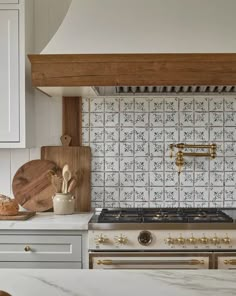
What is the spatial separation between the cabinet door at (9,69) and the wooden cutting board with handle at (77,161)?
0.42 metres

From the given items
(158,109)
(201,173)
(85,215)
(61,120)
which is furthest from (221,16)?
(85,215)

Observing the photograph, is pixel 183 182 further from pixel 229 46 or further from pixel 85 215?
pixel 229 46

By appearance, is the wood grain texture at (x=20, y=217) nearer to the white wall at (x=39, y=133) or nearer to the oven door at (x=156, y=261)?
the white wall at (x=39, y=133)

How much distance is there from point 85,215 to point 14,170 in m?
0.62

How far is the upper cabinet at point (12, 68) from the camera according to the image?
271cm

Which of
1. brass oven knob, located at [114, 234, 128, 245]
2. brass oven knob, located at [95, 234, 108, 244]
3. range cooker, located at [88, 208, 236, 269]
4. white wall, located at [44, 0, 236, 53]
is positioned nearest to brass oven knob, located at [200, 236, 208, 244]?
range cooker, located at [88, 208, 236, 269]

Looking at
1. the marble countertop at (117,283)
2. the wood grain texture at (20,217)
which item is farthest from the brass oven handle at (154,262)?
the marble countertop at (117,283)

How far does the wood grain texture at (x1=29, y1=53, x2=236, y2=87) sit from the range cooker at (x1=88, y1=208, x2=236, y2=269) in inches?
30.3

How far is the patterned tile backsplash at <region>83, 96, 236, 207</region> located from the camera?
3090 mm

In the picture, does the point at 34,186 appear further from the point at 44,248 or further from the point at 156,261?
the point at 156,261

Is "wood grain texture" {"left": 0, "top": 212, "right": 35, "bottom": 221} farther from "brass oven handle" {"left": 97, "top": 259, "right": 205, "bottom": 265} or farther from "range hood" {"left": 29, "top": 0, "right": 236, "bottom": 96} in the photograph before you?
"range hood" {"left": 29, "top": 0, "right": 236, "bottom": 96}

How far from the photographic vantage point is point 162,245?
249 cm

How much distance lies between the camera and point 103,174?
3.11 meters

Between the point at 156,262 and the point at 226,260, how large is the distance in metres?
0.37
